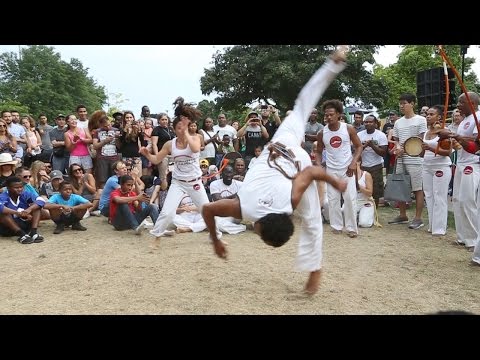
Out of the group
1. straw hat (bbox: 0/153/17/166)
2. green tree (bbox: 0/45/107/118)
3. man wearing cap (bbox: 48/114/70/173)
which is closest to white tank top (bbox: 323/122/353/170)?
straw hat (bbox: 0/153/17/166)

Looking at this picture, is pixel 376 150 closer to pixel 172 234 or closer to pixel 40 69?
pixel 172 234

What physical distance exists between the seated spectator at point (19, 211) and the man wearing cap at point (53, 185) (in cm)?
88

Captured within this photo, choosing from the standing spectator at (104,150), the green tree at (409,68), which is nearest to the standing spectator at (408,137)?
the standing spectator at (104,150)

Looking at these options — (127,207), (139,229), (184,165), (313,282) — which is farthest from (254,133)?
(313,282)

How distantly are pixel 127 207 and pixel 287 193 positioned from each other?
4.51 metres

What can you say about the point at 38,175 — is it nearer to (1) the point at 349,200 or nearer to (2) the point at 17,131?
(2) the point at 17,131

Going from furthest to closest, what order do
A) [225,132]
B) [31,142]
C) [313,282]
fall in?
1. [225,132]
2. [31,142]
3. [313,282]

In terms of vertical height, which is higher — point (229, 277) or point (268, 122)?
point (268, 122)

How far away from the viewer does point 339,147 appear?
7.46 m

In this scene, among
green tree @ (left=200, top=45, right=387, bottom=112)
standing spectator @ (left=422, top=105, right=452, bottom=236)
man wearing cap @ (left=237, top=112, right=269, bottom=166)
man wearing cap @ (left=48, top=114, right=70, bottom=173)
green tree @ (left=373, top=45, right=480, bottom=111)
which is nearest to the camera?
standing spectator @ (left=422, top=105, right=452, bottom=236)

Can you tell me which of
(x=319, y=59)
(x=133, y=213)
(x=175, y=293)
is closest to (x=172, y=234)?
(x=133, y=213)

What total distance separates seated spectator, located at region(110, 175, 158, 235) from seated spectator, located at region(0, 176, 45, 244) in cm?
112

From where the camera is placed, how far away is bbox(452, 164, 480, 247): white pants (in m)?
6.23

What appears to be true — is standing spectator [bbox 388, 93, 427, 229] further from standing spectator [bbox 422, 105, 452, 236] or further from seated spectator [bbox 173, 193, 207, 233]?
seated spectator [bbox 173, 193, 207, 233]
